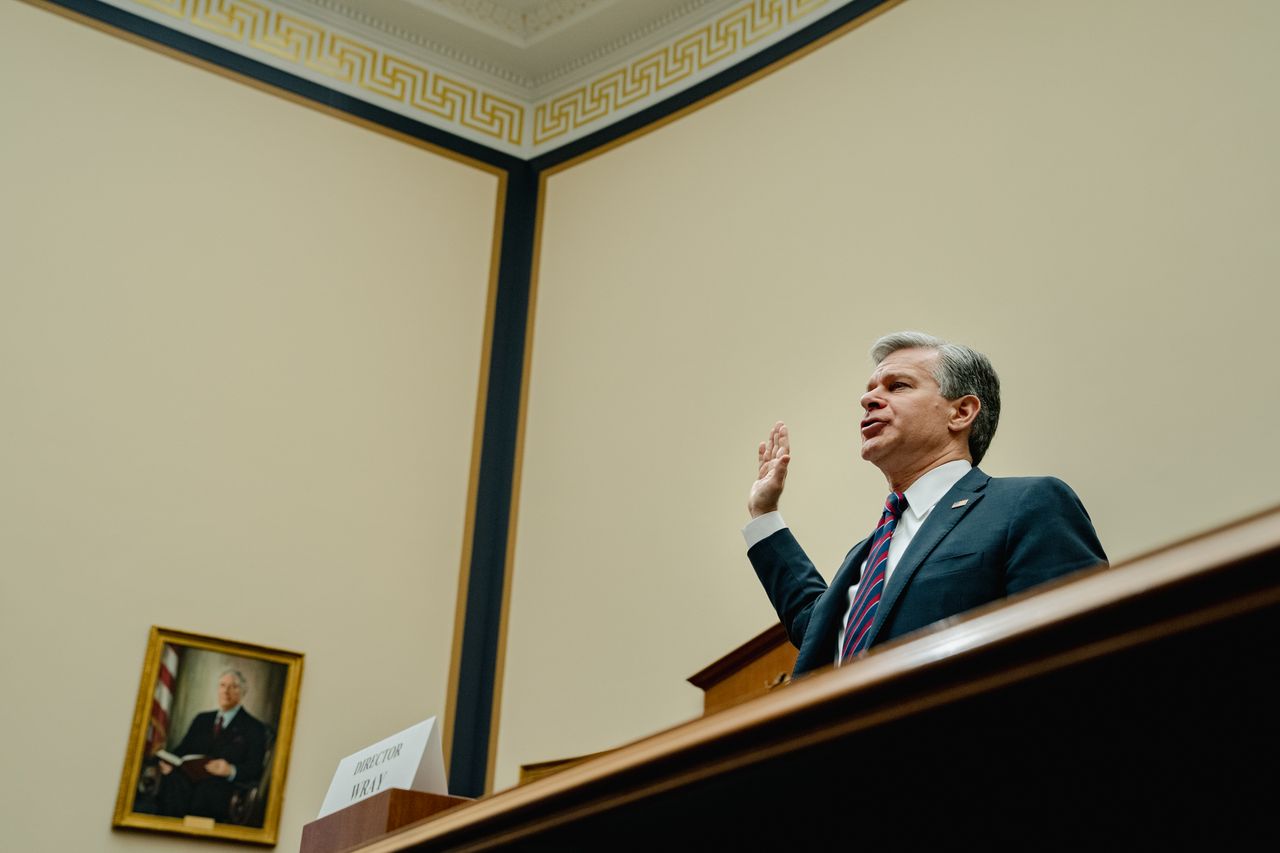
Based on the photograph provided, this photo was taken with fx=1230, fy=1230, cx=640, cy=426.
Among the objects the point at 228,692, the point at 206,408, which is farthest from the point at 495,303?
the point at 228,692

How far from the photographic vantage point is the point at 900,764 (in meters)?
0.80

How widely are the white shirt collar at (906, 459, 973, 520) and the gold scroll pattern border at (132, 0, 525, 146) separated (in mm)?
4254

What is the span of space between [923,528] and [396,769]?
37.0 inches

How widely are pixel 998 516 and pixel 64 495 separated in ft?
11.9

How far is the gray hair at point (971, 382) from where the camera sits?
238 cm

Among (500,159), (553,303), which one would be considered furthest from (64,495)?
(500,159)

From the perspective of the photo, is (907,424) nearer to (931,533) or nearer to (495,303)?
(931,533)

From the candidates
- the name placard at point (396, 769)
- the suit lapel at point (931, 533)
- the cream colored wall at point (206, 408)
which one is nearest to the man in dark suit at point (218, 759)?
the cream colored wall at point (206, 408)

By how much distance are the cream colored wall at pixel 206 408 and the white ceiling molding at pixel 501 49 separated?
0.95ft

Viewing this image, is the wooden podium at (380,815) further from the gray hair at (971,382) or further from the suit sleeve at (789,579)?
the gray hair at (971,382)

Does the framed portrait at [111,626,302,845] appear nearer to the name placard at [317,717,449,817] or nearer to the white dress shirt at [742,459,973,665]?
the name placard at [317,717,449,817]

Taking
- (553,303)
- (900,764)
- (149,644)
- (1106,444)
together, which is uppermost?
(553,303)

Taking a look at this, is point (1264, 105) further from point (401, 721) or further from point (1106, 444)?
point (401, 721)

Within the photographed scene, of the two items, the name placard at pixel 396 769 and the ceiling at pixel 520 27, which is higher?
the ceiling at pixel 520 27
